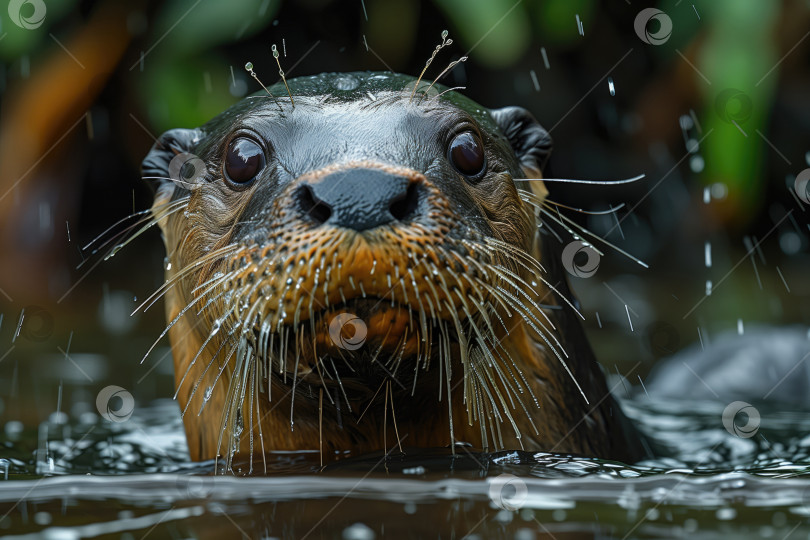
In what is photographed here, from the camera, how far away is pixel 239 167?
8.32 ft

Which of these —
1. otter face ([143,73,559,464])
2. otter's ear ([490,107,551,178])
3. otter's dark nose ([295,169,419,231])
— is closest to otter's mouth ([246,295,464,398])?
otter face ([143,73,559,464])

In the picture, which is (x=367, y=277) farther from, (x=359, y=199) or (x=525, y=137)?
(x=525, y=137)

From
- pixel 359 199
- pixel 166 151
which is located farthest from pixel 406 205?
pixel 166 151

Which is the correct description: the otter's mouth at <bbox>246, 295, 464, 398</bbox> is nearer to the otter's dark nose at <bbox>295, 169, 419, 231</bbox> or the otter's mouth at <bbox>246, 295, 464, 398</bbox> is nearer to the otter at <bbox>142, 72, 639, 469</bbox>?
the otter at <bbox>142, 72, 639, 469</bbox>

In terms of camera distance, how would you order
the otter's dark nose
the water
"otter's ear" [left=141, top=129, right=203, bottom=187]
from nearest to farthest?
1. the water
2. the otter's dark nose
3. "otter's ear" [left=141, top=129, right=203, bottom=187]

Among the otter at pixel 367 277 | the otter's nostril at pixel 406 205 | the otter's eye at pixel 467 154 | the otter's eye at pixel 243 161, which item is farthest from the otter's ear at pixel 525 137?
the otter's nostril at pixel 406 205

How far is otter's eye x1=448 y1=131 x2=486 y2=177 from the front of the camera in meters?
2.50

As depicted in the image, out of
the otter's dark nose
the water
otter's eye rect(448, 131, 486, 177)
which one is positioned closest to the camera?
the water

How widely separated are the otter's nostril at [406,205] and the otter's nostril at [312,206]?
129mm

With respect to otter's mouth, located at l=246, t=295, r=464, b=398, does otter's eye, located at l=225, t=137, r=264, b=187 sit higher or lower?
higher

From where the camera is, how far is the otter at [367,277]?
78.8 inches

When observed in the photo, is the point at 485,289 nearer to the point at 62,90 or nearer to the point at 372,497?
the point at 372,497

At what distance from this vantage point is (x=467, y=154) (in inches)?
99.6

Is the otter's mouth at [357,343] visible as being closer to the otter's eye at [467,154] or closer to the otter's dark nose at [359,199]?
the otter's dark nose at [359,199]
